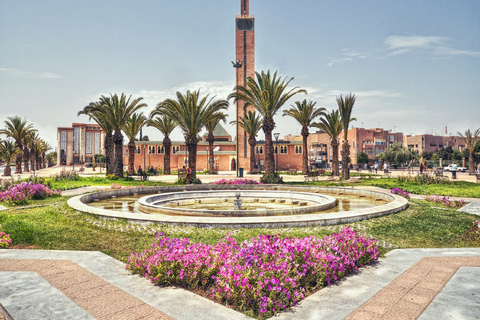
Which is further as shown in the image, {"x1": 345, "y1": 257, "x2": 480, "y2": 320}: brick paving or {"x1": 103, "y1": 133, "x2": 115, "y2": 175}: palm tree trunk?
{"x1": 103, "y1": 133, "x2": 115, "y2": 175}: palm tree trunk

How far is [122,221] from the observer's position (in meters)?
8.23

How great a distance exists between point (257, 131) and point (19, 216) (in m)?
36.0

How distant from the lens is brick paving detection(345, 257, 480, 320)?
368 centimetres

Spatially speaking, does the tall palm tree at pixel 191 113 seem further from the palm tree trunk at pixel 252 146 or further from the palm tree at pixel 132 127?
the palm tree trunk at pixel 252 146

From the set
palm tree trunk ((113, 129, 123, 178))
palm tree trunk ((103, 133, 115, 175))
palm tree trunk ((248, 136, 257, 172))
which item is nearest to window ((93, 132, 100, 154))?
palm tree trunk ((248, 136, 257, 172))

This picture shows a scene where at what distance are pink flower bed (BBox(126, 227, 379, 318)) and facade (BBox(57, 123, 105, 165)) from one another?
9773cm

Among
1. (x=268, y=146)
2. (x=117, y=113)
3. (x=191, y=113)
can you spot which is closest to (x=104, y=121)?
(x=117, y=113)

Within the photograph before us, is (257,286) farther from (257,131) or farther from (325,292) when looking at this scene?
(257,131)

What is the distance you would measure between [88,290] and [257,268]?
7.21 feet

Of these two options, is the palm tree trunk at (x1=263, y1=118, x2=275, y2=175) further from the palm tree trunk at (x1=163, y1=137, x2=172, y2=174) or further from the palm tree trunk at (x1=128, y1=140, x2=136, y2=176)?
the palm tree trunk at (x1=163, y1=137, x2=172, y2=174)

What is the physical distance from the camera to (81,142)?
95750 millimetres

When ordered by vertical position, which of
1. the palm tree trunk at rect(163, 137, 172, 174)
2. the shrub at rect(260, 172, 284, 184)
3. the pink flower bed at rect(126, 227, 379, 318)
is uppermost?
the palm tree trunk at rect(163, 137, 172, 174)

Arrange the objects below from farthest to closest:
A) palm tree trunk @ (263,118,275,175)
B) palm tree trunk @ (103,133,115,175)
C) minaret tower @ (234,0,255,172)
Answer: minaret tower @ (234,0,255,172), palm tree trunk @ (103,133,115,175), palm tree trunk @ (263,118,275,175)

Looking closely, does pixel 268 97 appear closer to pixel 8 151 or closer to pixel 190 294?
pixel 190 294
